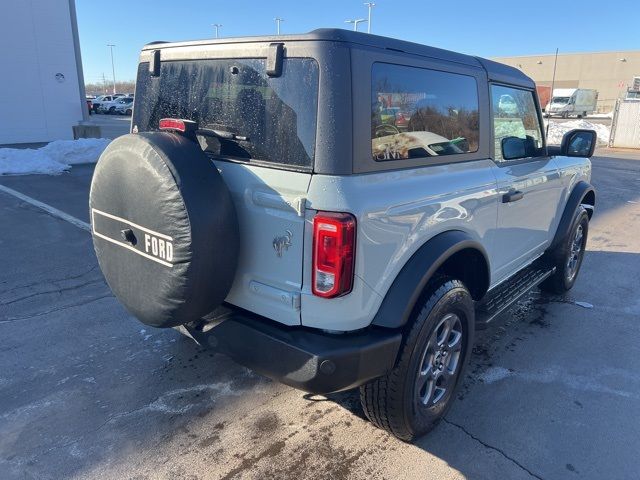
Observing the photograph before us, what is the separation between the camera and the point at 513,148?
3551mm

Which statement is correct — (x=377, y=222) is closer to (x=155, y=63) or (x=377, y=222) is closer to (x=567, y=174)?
(x=155, y=63)

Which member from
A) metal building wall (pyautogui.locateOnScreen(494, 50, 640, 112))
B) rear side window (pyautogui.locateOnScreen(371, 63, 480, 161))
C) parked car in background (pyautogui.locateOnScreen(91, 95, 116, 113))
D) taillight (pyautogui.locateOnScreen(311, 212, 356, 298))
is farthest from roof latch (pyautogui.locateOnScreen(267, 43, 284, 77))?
metal building wall (pyautogui.locateOnScreen(494, 50, 640, 112))

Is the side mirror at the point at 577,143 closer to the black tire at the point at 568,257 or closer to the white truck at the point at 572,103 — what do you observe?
the black tire at the point at 568,257

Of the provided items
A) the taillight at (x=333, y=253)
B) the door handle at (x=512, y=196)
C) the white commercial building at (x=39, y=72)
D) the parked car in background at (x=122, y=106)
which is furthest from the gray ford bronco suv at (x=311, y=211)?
the parked car in background at (x=122, y=106)

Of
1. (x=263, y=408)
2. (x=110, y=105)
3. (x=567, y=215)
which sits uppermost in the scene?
(x=567, y=215)

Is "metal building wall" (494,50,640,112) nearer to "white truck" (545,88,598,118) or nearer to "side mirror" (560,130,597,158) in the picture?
"white truck" (545,88,598,118)

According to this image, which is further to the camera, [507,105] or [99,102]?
[99,102]

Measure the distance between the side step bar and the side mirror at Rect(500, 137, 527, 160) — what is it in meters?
1.02

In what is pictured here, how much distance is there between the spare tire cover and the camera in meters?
2.16

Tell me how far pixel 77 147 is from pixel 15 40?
6507 millimetres

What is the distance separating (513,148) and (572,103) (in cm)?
4804

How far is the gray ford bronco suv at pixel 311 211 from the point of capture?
216 cm

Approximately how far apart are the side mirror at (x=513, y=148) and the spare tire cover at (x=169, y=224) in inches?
82.6

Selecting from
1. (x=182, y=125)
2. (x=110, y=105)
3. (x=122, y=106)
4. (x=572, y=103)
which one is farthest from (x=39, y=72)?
(x=572, y=103)
